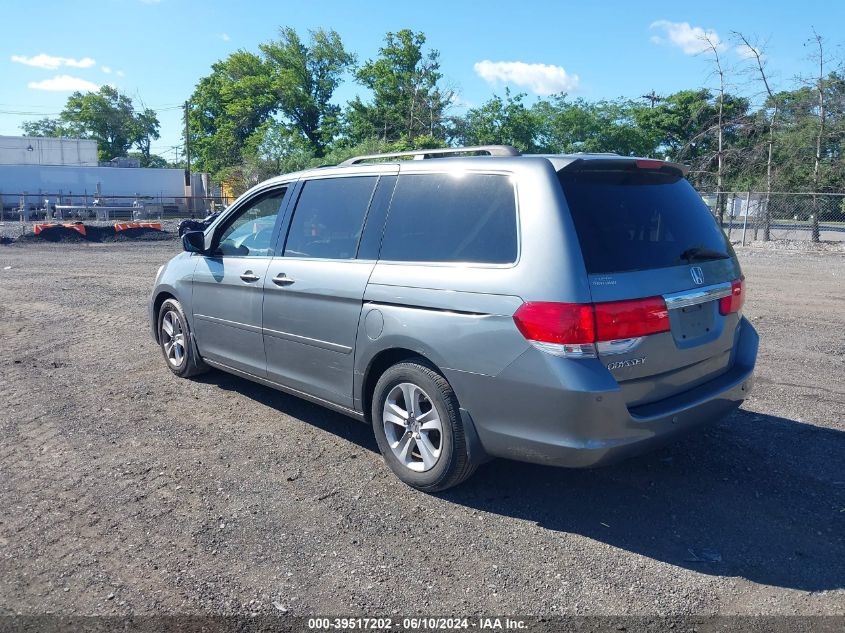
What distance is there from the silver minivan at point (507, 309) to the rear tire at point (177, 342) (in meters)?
1.44

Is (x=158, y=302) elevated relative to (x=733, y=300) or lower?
lower

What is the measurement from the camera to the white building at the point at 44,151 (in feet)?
187

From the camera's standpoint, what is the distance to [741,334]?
4469 mm

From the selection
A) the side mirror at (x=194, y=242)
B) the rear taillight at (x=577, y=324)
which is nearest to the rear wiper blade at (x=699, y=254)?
the rear taillight at (x=577, y=324)

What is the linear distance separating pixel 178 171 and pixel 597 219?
55337 millimetres

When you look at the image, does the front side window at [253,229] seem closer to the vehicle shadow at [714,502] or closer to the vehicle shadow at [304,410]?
the vehicle shadow at [304,410]

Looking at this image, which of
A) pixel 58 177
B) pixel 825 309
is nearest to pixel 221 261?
pixel 825 309

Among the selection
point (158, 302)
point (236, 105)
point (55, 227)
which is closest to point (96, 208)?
point (55, 227)

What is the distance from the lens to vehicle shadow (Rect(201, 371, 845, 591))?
3.45 m

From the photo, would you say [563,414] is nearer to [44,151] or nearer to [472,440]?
[472,440]

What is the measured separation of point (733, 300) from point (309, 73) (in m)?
62.4

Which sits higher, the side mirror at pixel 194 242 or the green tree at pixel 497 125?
the green tree at pixel 497 125

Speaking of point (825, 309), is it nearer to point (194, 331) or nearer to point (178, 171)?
point (194, 331)

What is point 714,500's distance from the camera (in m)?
4.03
